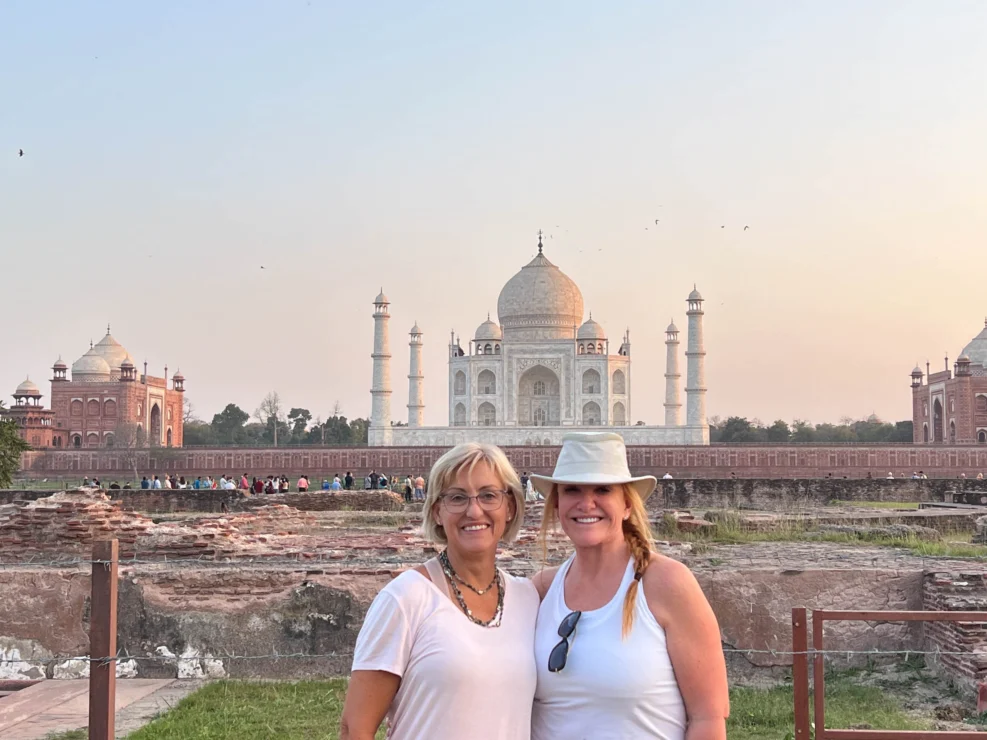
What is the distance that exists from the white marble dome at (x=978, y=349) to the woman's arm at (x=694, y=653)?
47304mm

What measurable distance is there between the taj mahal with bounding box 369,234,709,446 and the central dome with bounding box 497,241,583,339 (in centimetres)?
4

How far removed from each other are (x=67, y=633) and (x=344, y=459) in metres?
28.7

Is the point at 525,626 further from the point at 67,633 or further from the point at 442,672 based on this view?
the point at 67,633

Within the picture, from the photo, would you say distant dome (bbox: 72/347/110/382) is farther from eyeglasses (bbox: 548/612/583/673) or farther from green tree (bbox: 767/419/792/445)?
eyeglasses (bbox: 548/612/583/673)

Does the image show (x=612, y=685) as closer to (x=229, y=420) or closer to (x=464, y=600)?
(x=464, y=600)

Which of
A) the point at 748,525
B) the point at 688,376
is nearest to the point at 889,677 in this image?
the point at 748,525

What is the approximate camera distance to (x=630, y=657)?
1.84 meters

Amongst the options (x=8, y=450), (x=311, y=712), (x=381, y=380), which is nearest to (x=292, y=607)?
(x=311, y=712)

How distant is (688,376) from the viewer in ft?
133

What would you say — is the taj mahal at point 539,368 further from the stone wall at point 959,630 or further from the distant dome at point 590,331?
the stone wall at point 959,630

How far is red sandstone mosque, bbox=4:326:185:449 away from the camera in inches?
1694

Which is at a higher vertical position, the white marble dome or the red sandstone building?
the white marble dome

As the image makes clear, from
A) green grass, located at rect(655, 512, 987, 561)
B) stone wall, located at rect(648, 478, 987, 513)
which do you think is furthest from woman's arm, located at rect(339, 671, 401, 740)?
stone wall, located at rect(648, 478, 987, 513)

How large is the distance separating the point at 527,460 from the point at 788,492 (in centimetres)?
1462
